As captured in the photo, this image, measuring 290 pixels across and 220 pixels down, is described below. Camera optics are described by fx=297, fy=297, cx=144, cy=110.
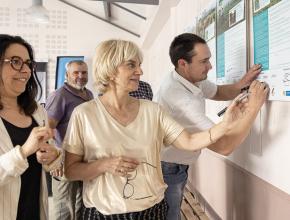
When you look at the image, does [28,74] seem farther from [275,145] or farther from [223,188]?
[223,188]

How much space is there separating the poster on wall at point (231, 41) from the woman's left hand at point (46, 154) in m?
1.03

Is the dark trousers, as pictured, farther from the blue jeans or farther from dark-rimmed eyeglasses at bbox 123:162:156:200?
the blue jeans

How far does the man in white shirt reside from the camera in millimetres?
1436

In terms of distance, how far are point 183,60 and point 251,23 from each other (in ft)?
1.27

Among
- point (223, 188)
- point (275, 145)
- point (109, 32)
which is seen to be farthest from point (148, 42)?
point (275, 145)

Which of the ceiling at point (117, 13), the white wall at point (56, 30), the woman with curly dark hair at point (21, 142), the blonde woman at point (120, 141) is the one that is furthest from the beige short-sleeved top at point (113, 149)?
the white wall at point (56, 30)

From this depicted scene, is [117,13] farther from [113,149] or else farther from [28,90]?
[113,149]

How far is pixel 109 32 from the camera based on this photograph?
704cm

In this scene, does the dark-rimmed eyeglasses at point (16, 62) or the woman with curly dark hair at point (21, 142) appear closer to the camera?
the woman with curly dark hair at point (21, 142)

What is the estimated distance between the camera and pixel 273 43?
125 centimetres

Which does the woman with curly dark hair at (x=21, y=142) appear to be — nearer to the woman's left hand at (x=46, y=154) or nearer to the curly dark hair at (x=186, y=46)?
the woman's left hand at (x=46, y=154)

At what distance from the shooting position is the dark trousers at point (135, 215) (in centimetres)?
110

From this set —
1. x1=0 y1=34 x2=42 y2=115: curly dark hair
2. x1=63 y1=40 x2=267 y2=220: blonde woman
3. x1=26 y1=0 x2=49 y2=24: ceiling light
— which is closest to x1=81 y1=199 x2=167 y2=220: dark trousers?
x1=63 y1=40 x2=267 y2=220: blonde woman

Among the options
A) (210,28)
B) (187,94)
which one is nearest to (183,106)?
(187,94)
